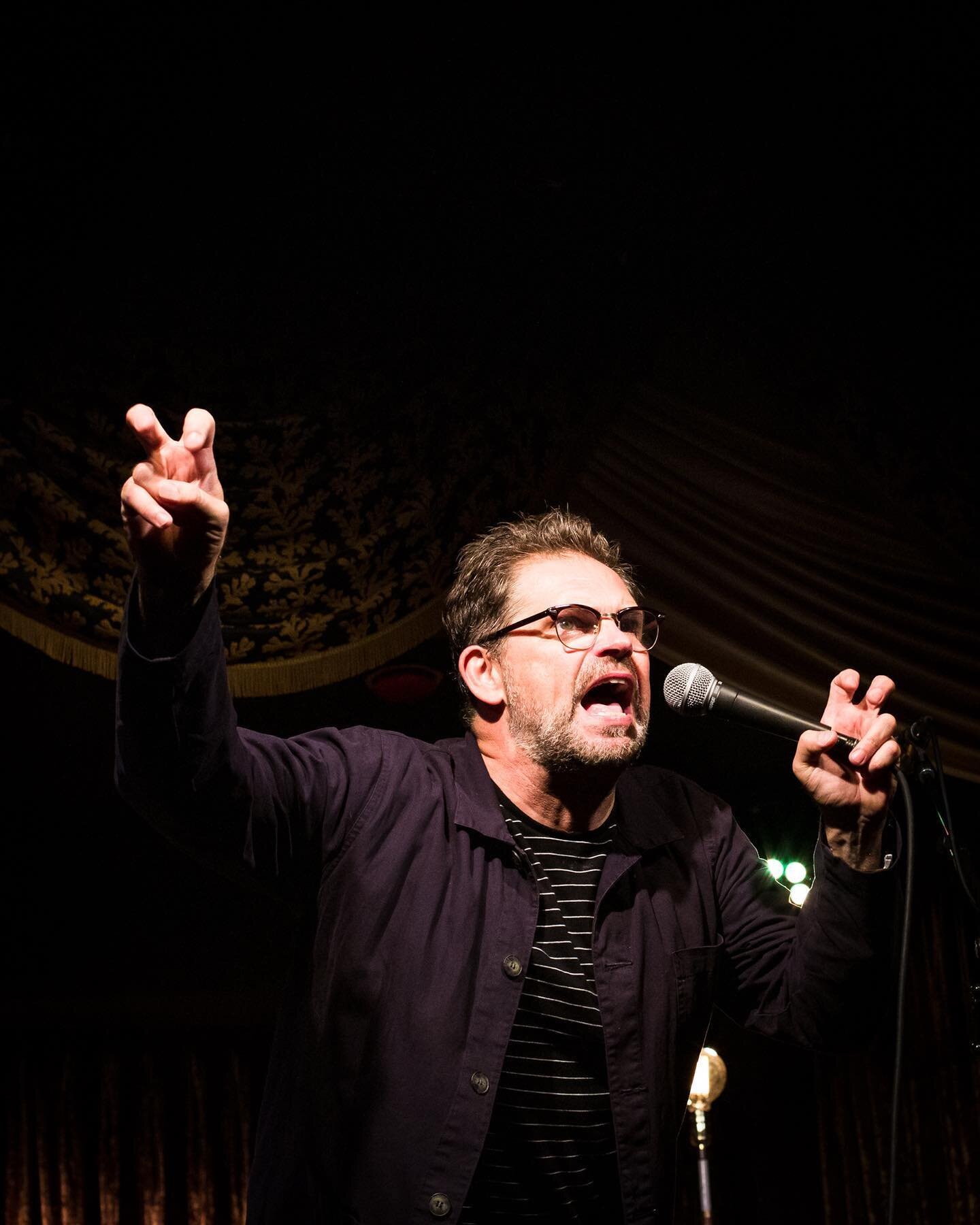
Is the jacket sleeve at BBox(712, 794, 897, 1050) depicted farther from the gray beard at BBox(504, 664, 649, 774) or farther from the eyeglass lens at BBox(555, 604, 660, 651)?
the eyeglass lens at BBox(555, 604, 660, 651)

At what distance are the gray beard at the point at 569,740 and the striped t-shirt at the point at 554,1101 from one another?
0.18 meters

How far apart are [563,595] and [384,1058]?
0.85 meters

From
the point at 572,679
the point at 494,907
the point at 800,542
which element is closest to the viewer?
the point at 494,907

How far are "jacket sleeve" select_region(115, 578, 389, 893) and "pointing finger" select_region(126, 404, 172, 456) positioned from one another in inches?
7.9

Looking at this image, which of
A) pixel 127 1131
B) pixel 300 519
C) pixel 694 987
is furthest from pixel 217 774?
pixel 127 1131

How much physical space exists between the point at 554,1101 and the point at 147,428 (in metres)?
1.08

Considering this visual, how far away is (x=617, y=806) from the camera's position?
1.93m

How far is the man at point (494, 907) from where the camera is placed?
53.7 inches

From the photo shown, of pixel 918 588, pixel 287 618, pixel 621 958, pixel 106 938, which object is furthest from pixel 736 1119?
pixel 621 958

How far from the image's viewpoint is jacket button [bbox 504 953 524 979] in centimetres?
157

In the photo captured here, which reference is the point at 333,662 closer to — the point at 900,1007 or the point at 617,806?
the point at 617,806

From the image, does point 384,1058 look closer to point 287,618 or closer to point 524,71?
point 287,618

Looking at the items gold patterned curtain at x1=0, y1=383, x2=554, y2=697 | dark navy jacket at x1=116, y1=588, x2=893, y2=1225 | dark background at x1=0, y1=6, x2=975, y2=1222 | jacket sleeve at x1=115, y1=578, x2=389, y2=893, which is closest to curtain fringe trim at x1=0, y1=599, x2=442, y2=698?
gold patterned curtain at x1=0, y1=383, x2=554, y2=697

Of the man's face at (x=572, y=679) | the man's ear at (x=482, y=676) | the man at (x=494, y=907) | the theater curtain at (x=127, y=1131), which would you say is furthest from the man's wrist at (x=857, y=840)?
the theater curtain at (x=127, y=1131)
